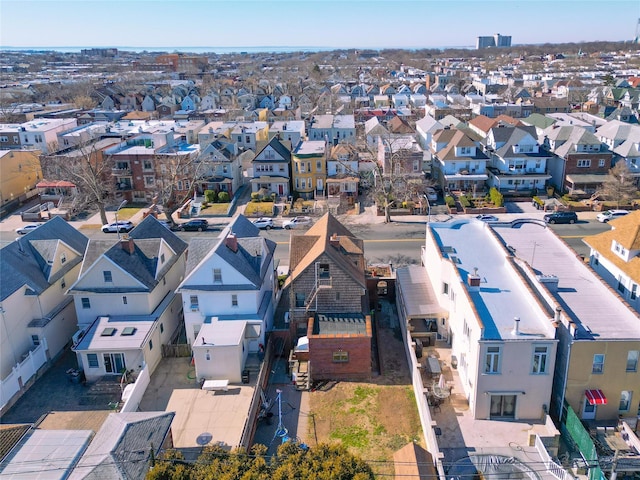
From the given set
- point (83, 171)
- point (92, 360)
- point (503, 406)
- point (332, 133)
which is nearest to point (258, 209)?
point (83, 171)

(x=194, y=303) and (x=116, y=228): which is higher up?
(x=194, y=303)

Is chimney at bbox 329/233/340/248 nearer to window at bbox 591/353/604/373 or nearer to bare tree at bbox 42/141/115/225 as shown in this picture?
window at bbox 591/353/604/373

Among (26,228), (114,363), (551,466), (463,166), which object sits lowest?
(551,466)

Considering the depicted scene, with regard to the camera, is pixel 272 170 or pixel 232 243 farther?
pixel 272 170

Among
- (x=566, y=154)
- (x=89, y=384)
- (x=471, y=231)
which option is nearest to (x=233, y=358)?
(x=89, y=384)

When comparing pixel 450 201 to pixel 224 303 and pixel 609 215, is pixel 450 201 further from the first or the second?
pixel 224 303

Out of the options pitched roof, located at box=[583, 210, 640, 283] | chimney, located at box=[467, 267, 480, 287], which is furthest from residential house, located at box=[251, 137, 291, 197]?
chimney, located at box=[467, 267, 480, 287]

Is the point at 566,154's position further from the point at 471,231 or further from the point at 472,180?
the point at 471,231

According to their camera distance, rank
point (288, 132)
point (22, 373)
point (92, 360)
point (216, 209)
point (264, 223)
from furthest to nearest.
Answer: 1. point (288, 132)
2. point (216, 209)
3. point (264, 223)
4. point (92, 360)
5. point (22, 373)
